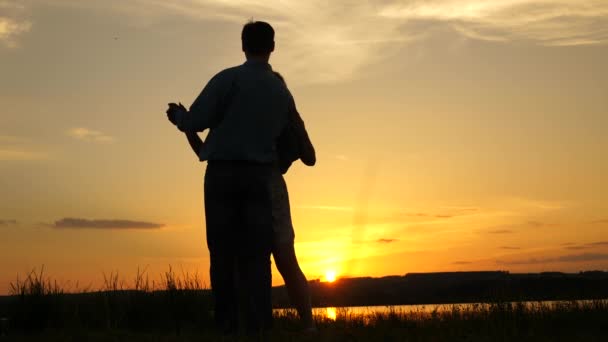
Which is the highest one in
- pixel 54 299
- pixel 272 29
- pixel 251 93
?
pixel 272 29

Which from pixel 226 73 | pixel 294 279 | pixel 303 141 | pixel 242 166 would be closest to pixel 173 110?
pixel 226 73

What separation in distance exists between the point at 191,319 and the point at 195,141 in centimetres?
342

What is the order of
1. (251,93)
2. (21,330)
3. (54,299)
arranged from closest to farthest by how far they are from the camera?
(251,93)
(21,330)
(54,299)

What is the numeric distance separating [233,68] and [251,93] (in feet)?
0.98

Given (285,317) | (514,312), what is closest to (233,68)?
(285,317)

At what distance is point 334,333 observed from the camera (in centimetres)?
709

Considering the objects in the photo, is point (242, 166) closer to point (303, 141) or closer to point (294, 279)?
point (303, 141)

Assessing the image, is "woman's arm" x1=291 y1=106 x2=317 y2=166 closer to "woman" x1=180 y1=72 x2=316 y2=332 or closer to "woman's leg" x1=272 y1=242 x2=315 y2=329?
"woman" x1=180 y1=72 x2=316 y2=332

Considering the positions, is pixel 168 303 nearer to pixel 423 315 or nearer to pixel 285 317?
pixel 285 317

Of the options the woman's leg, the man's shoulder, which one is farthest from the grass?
the man's shoulder

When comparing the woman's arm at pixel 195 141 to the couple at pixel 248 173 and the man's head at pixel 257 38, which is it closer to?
the couple at pixel 248 173

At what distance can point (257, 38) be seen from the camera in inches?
272

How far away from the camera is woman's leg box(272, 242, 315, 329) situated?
273 inches

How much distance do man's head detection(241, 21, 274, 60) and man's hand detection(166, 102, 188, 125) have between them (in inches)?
30.1
